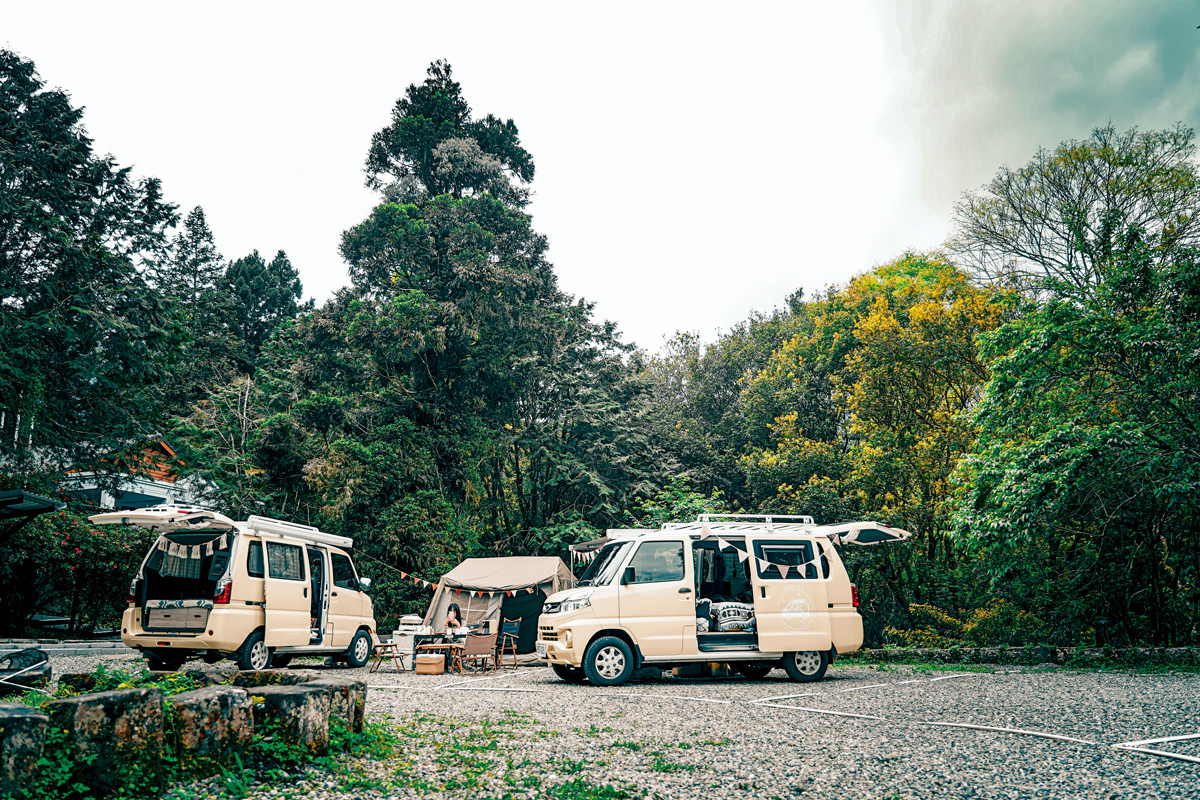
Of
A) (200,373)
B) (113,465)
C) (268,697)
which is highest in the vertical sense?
(200,373)

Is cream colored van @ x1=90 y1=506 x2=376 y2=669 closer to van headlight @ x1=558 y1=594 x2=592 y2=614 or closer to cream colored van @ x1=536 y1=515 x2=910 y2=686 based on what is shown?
cream colored van @ x1=536 y1=515 x2=910 y2=686

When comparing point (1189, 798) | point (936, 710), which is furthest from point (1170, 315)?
point (1189, 798)

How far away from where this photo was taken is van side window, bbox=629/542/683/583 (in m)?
10.4

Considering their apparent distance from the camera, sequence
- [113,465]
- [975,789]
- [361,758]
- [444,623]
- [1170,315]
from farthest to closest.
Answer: [113,465] < [444,623] < [1170,315] < [361,758] < [975,789]

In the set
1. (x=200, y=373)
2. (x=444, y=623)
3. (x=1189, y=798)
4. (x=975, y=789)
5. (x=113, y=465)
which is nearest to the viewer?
(x=1189, y=798)

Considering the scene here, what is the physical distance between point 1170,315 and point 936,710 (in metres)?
7.62

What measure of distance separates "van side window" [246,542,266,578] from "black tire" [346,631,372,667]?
2.73m

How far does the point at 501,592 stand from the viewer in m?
15.4

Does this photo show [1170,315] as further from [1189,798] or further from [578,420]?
[578,420]

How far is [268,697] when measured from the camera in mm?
4383

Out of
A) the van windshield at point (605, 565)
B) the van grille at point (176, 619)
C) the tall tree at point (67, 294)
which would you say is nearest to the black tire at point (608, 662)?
the van windshield at point (605, 565)

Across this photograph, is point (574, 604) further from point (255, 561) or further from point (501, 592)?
point (501, 592)

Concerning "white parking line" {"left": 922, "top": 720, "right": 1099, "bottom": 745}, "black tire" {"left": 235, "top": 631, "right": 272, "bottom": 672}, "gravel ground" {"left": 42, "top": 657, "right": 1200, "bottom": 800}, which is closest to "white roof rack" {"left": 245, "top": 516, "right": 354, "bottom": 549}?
"black tire" {"left": 235, "top": 631, "right": 272, "bottom": 672}

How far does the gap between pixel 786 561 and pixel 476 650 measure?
5371 millimetres
